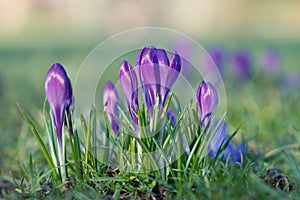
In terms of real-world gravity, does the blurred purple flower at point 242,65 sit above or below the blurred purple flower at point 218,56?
below

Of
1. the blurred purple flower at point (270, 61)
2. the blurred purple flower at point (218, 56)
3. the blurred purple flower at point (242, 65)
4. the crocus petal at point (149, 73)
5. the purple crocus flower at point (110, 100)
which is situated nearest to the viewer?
the crocus petal at point (149, 73)

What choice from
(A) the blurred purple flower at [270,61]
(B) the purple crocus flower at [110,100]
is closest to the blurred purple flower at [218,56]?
(A) the blurred purple flower at [270,61]

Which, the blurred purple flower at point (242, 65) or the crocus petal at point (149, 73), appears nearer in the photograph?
the crocus petal at point (149, 73)

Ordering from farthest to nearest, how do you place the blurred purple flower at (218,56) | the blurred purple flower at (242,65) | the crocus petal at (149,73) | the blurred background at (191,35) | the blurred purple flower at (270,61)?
the blurred purple flower at (270,61)
the blurred purple flower at (218,56)
the blurred purple flower at (242,65)
the blurred background at (191,35)
the crocus petal at (149,73)

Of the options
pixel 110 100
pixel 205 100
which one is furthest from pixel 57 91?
pixel 205 100

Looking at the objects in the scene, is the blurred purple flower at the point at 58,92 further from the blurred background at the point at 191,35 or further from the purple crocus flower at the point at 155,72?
the blurred background at the point at 191,35
